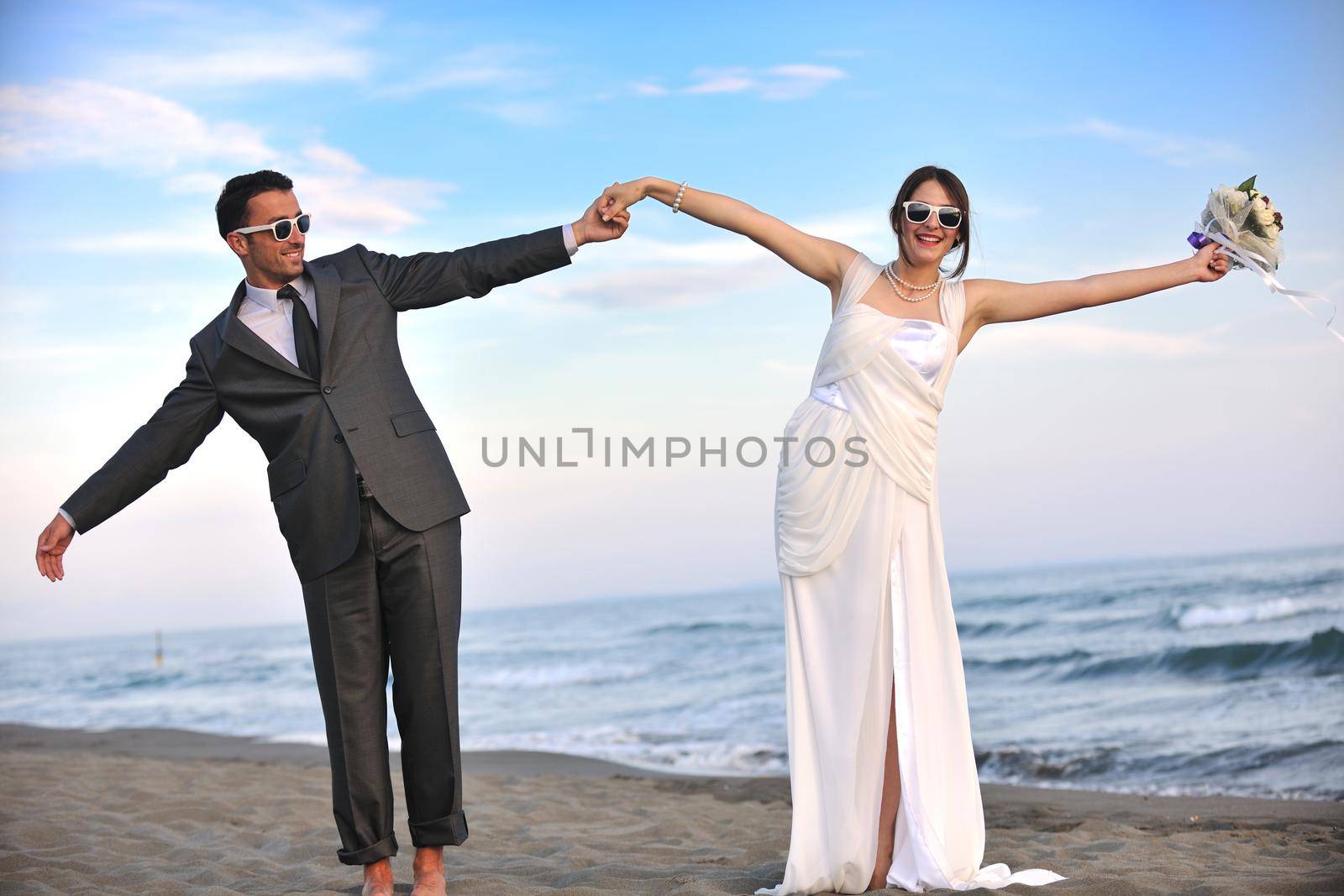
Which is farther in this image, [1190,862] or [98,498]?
[1190,862]

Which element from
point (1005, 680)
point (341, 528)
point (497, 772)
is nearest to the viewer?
point (341, 528)

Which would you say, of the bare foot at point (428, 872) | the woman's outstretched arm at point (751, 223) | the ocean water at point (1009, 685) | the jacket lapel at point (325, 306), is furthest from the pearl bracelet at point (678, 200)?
the ocean water at point (1009, 685)

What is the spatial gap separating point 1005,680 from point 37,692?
1788 cm

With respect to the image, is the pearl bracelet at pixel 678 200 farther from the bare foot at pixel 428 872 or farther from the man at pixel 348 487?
the bare foot at pixel 428 872

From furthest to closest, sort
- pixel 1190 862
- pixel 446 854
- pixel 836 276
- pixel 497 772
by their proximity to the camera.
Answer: pixel 497 772 → pixel 446 854 → pixel 1190 862 → pixel 836 276

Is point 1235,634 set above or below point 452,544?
below

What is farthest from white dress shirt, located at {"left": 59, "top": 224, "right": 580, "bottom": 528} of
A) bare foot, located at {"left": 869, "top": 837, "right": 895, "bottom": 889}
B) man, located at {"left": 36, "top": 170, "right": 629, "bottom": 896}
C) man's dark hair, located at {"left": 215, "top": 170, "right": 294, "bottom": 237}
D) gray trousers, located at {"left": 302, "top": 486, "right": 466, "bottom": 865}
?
bare foot, located at {"left": 869, "top": 837, "right": 895, "bottom": 889}

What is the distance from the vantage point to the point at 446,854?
16.3 ft

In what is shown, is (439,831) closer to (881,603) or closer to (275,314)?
(881,603)

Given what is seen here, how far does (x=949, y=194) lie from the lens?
373 centimetres

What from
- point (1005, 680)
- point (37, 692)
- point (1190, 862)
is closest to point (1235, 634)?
point (1005, 680)

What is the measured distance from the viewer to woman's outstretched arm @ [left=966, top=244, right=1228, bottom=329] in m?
3.83

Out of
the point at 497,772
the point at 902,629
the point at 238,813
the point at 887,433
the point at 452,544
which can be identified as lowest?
the point at 497,772

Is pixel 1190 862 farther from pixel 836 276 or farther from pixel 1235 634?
pixel 1235 634
